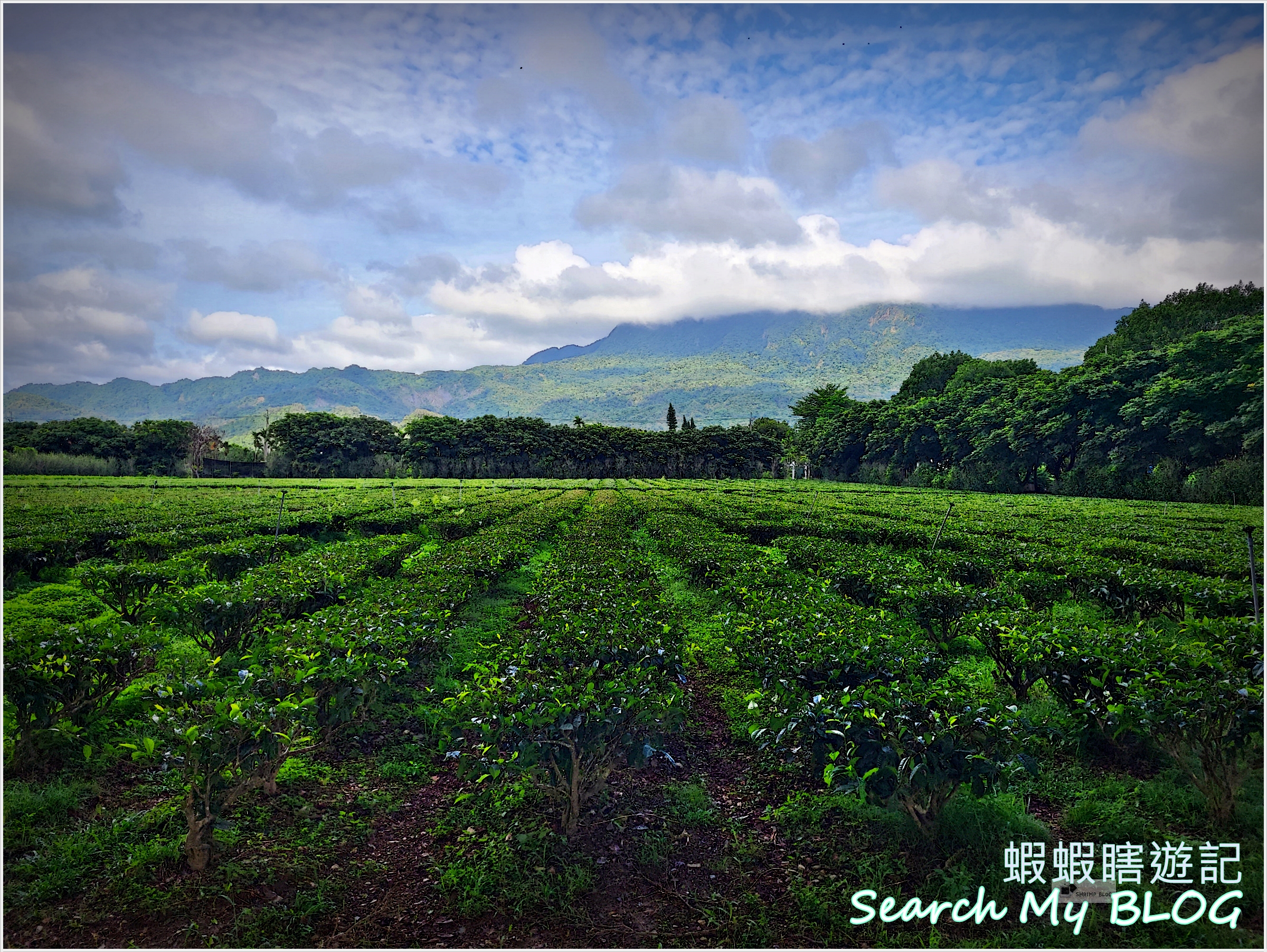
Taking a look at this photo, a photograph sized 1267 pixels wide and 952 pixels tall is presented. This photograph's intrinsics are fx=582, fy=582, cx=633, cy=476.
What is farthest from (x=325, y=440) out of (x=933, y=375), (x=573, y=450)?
(x=933, y=375)

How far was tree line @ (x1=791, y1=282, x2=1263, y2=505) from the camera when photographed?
9430 millimetres

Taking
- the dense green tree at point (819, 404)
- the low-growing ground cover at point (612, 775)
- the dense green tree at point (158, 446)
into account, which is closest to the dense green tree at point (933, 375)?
the dense green tree at point (819, 404)

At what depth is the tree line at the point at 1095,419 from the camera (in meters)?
9.43

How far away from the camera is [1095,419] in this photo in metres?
33.8

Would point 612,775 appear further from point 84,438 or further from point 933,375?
point 933,375

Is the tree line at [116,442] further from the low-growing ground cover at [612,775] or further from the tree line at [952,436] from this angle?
the low-growing ground cover at [612,775]

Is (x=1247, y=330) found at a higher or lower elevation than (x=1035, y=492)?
higher

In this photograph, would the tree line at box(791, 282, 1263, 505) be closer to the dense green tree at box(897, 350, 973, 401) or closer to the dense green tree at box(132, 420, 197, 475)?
the dense green tree at box(897, 350, 973, 401)

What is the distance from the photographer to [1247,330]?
800cm

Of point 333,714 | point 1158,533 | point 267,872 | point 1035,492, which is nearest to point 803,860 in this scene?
point 267,872

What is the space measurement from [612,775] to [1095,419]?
128 feet

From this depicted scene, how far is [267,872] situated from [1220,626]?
913 cm

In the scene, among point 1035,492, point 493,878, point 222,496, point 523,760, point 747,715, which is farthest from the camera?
point 1035,492

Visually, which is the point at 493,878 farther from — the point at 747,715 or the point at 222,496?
the point at 222,496
